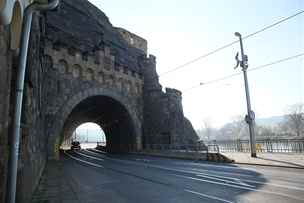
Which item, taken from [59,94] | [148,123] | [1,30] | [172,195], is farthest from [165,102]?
[1,30]

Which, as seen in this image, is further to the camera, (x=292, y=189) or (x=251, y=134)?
(x=251, y=134)

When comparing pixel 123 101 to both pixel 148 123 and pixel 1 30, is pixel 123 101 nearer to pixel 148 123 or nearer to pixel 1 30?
pixel 148 123

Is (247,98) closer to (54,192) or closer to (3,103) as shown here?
(54,192)

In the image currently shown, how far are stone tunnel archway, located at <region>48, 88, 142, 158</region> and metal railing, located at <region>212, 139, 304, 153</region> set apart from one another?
1028 cm

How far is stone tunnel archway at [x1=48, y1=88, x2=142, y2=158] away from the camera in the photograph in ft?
65.2

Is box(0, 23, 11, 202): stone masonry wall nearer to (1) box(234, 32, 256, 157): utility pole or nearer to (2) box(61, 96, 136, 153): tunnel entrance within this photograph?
(1) box(234, 32, 256, 157): utility pole

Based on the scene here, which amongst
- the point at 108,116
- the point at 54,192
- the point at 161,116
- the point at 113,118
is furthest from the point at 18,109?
the point at 108,116

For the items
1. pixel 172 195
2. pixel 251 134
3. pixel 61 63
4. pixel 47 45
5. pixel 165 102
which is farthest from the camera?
pixel 165 102

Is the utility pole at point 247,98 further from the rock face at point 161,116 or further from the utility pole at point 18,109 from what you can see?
the utility pole at point 18,109

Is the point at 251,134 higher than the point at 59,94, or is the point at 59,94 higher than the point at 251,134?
the point at 59,94

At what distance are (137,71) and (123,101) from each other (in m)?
4.82

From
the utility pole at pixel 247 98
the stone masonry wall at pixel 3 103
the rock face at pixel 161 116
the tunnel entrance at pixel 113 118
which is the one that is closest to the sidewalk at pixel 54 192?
the stone masonry wall at pixel 3 103

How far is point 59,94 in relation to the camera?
20422 mm

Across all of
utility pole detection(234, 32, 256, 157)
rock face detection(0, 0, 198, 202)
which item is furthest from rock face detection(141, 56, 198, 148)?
utility pole detection(234, 32, 256, 157)
